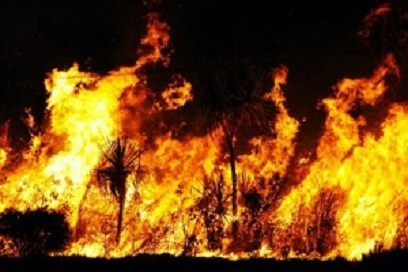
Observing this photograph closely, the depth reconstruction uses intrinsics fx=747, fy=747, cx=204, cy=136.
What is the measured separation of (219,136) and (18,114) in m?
8.15

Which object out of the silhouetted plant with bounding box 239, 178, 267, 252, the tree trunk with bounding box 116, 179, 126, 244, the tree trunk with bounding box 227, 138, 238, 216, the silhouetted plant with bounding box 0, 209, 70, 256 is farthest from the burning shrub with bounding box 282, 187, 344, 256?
the silhouetted plant with bounding box 0, 209, 70, 256

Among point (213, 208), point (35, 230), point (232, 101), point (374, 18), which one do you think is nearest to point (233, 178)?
point (213, 208)

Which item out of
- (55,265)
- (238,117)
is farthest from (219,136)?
(55,265)

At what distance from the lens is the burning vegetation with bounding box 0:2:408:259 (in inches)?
872

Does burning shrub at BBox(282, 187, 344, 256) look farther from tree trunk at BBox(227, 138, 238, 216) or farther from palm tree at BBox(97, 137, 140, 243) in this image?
palm tree at BBox(97, 137, 140, 243)

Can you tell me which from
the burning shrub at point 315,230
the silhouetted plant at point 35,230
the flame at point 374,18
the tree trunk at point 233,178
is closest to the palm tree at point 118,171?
the silhouetted plant at point 35,230

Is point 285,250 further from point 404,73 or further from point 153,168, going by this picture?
point 404,73

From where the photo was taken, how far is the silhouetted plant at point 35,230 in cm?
2091

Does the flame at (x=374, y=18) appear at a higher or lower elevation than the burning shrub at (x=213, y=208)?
higher

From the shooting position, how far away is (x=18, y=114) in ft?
95.3

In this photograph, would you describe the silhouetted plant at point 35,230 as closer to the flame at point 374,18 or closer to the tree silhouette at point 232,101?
the tree silhouette at point 232,101

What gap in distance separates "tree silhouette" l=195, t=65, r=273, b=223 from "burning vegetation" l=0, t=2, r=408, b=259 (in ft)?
0.16

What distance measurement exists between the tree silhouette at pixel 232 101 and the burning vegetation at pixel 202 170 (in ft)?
0.16

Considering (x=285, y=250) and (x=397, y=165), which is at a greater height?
(x=397, y=165)
